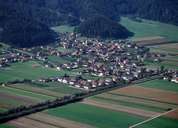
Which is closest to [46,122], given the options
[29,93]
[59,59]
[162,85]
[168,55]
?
[29,93]

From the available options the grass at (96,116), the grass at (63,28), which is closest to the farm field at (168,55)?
the grass at (63,28)

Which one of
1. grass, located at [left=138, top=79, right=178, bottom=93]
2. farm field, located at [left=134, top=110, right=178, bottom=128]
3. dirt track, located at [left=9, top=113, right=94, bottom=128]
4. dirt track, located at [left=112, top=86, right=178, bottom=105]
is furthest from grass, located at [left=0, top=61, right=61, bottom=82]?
farm field, located at [left=134, top=110, right=178, bottom=128]

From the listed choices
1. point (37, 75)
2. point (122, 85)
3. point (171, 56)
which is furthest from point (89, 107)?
point (171, 56)

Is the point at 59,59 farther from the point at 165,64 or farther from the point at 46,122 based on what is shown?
the point at 46,122

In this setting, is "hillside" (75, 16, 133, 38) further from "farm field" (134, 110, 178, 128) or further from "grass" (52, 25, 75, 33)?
"farm field" (134, 110, 178, 128)

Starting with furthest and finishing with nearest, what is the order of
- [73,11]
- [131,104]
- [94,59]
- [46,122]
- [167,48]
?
[73,11] → [167,48] → [94,59] → [131,104] → [46,122]

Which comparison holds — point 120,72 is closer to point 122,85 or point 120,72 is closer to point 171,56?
point 122,85
